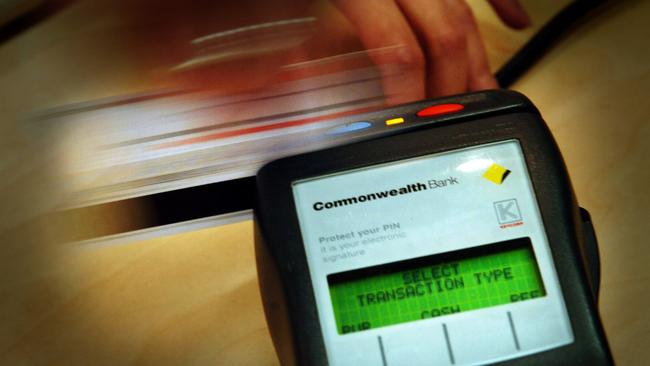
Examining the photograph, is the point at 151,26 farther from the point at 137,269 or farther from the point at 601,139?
the point at 601,139

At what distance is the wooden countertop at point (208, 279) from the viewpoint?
377mm

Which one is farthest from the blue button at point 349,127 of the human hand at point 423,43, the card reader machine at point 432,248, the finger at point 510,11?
the finger at point 510,11

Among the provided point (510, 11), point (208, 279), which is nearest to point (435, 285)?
point (208, 279)

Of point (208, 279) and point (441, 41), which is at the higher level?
point (441, 41)

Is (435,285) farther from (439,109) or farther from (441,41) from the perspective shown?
(441,41)

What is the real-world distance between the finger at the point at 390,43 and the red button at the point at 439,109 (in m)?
0.09

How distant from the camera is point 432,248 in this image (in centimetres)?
32

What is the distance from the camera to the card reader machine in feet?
1.02

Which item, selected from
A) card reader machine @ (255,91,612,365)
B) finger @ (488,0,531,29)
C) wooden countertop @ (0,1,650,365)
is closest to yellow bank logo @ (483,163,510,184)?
card reader machine @ (255,91,612,365)

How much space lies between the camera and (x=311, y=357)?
31 cm

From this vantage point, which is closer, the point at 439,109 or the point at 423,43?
the point at 439,109

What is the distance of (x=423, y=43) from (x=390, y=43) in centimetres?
3

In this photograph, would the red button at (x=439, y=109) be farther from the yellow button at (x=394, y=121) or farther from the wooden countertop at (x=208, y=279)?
the wooden countertop at (x=208, y=279)

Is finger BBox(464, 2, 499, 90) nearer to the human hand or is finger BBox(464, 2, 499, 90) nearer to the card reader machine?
the human hand
